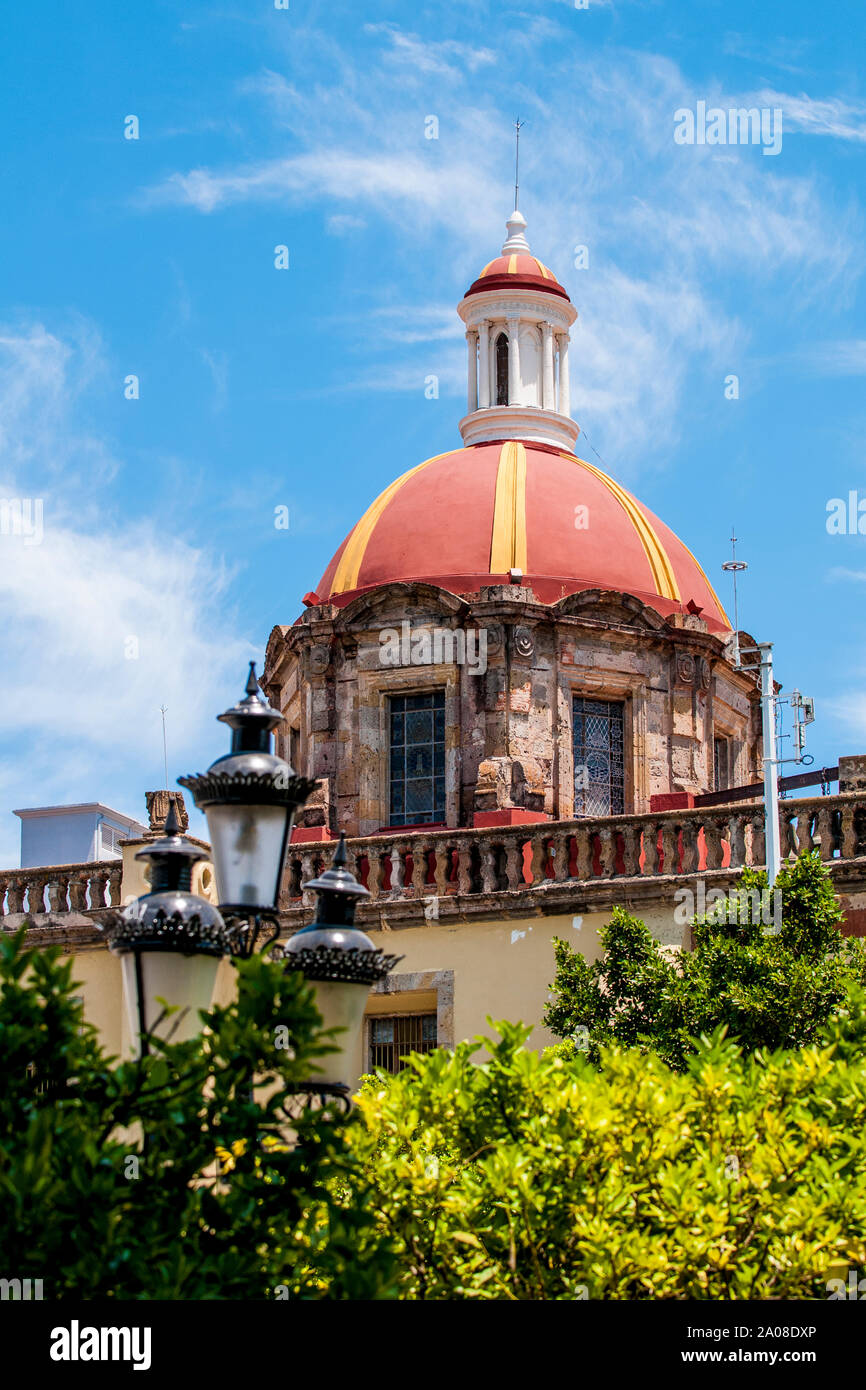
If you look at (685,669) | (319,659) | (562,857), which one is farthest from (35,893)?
(685,669)

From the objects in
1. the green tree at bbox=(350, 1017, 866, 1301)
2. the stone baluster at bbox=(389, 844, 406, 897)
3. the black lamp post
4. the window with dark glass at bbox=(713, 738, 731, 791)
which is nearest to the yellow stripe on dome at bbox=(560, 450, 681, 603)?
the window with dark glass at bbox=(713, 738, 731, 791)

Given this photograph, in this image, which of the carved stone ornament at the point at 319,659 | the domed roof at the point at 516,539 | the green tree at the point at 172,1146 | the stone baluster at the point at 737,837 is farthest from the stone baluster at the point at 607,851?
the green tree at the point at 172,1146

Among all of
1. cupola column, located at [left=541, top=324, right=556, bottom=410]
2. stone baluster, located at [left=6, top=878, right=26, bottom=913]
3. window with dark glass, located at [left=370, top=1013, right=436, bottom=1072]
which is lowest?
window with dark glass, located at [left=370, top=1013, right=436, bottom=1072]

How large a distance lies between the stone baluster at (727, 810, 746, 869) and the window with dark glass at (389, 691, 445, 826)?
7018 millimetres

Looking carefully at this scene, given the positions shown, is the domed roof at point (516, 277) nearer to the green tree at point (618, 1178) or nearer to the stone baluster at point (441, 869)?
the stone baluster at point (441, 869)

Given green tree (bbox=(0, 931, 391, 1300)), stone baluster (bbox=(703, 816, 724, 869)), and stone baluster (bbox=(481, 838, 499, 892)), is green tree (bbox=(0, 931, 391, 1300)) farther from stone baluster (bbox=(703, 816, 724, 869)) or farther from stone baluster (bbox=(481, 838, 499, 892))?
stone baluster (bbox=(481, 838, 499, 892))

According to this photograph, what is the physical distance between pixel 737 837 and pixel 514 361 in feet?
41.1

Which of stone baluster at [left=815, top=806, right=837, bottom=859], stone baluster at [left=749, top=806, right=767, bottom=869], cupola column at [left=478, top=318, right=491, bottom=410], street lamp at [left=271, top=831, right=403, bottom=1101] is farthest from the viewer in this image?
cupola column at [left=478, top=318, right=491, bottom=410]

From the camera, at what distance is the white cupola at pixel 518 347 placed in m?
31.3

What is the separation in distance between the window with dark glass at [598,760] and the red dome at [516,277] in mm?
7117

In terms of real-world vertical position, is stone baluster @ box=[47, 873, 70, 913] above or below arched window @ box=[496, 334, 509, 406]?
below

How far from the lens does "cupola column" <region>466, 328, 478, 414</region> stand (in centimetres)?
3164

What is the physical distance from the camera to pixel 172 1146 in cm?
857

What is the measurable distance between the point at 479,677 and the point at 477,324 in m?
6.89
